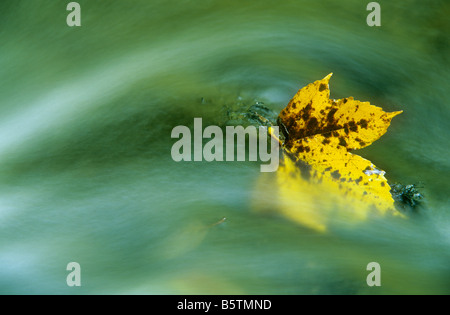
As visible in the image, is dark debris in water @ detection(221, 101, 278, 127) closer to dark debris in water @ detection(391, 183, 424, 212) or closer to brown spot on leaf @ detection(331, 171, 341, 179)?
A: brown spot on leaf @ detection(331, 171, 341, 179)

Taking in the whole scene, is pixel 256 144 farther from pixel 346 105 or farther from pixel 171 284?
pixel 171 284

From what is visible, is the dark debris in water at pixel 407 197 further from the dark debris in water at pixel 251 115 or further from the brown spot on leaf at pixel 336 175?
the dark debris in water at pixel 251 115

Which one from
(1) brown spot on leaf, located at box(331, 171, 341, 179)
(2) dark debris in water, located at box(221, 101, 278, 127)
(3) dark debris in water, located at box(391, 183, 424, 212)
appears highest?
(2) dark debris in water, located at box(221, 101, 278, 127)

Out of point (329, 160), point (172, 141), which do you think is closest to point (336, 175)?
point (329, 160)

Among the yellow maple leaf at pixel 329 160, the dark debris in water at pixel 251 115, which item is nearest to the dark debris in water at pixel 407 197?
the yellow maple leaf at pixel 329 160

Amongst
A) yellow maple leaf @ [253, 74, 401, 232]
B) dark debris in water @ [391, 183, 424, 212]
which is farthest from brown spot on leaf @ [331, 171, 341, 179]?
dark debris in water @ [391, 183, 424, 212]

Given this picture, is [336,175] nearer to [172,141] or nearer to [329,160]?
[329,160]
